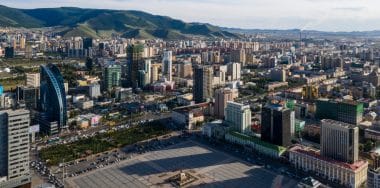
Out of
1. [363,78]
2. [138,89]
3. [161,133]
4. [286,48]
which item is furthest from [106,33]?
[161,133]

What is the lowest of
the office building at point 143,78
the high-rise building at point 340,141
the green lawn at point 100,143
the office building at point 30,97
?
the green lawn at point 100,143

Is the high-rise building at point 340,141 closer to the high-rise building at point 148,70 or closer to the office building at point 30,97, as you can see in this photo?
the office building at point 30,97

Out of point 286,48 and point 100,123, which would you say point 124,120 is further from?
point 286,48

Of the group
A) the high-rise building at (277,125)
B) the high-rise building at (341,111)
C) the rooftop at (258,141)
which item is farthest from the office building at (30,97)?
the high-rise building at (341,111)

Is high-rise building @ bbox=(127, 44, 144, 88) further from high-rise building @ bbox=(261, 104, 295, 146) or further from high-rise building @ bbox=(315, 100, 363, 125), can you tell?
high-rise building @ bbox=(261, 104, 295, 146)

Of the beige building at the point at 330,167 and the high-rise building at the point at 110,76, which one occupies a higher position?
the high-rise building at the point at 110,76

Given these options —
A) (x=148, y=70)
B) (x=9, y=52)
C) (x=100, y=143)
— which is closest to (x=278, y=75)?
(x=148, y=70)

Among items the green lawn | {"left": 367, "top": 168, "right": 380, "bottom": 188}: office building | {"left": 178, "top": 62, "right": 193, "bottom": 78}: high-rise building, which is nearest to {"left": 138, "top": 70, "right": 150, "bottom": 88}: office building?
{"left": 178, "top": 62, "right": 193, "bottom": 78}: high-rise building
